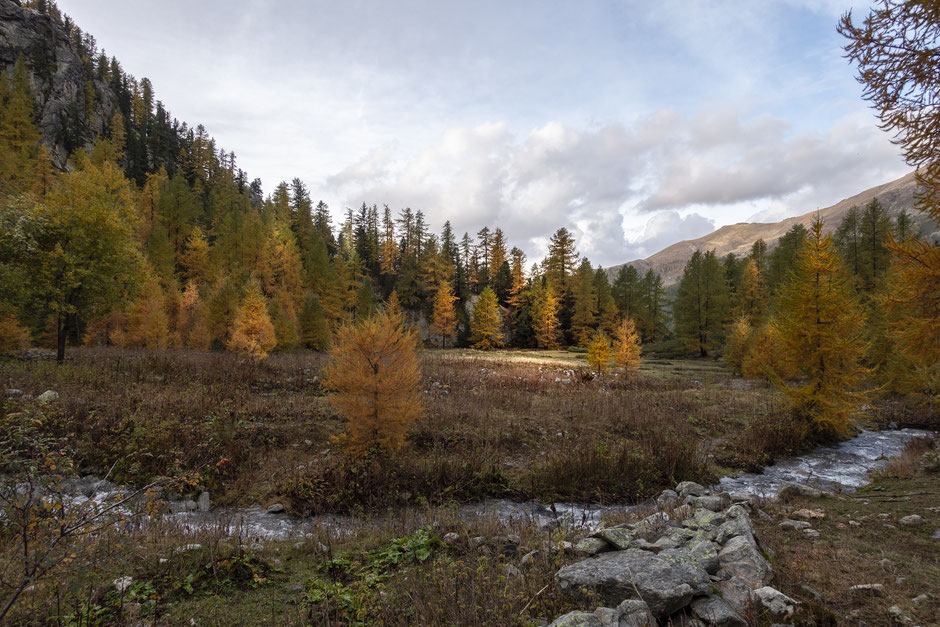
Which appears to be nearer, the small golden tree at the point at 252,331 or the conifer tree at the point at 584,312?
the small golden tree at the point at 252,331

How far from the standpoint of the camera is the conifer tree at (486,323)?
51.1 meters

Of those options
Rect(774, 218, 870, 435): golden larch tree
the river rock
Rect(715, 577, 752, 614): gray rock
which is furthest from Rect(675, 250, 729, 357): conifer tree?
Rect(715, 577, 752, 614): gray rock

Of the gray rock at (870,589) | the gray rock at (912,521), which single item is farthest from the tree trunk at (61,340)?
the gray rock at (912,521)

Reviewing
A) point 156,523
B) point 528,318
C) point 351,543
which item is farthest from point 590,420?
point 528,318

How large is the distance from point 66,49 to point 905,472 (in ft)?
400

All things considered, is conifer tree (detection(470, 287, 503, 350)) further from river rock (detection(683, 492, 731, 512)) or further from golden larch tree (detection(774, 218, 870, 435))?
river rock (detection(683, 492, 731, 512))

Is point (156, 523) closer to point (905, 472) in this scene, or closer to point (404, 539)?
point (404, 539)

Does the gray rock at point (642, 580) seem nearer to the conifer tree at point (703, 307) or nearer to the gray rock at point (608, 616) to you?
the gray rock at point (608, 616)

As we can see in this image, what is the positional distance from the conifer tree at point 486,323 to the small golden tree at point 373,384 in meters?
41.5

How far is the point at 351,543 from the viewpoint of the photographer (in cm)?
590

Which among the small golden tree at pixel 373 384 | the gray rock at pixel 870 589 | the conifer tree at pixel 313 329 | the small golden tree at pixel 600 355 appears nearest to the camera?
the gray rock at pixel 870 589

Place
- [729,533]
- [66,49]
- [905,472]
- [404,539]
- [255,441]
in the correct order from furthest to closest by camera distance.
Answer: [66,49], [255,441], [905,472], [404,539], [729,533]

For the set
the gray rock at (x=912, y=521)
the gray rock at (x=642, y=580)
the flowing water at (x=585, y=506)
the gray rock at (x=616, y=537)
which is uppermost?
the gray rock at (x=642, y=580)

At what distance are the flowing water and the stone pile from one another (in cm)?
141
